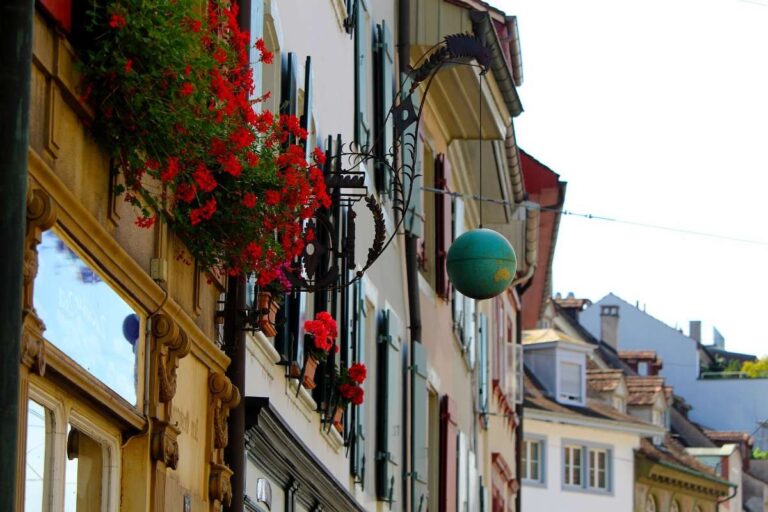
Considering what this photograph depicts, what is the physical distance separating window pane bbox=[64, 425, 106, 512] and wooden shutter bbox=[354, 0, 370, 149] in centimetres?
773

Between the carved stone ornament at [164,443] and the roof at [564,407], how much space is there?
3665 centimetres

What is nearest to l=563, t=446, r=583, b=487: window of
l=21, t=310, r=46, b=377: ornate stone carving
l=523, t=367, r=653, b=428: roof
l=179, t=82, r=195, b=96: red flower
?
l=523, t=367, r=653, b=428: roof

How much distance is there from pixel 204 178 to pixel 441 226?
46.6 ft

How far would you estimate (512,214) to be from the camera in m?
27.3

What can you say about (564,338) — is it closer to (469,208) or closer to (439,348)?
(469,208)

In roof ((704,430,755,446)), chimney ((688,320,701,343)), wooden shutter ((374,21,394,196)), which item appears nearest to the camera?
wooden shutter ((374,21,394,196))

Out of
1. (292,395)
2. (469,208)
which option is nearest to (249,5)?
(292,395)

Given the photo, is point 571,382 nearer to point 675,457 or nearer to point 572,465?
point 572,465

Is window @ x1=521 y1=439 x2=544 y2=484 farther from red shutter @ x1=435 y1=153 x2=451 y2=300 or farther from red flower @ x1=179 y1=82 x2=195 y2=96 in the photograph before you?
red flower @ x1=179 y1=82 x2=195 y2=96

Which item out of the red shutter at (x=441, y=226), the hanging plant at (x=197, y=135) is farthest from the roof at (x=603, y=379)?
the hanging plant at (x=197, y=135)

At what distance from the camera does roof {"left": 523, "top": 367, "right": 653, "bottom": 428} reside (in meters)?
45.6

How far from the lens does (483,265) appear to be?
1336 centimetres

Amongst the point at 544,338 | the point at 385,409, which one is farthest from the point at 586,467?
the point at 385,409

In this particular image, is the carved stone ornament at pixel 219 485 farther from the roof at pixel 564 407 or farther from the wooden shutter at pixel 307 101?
the roof at pixel 564 407
